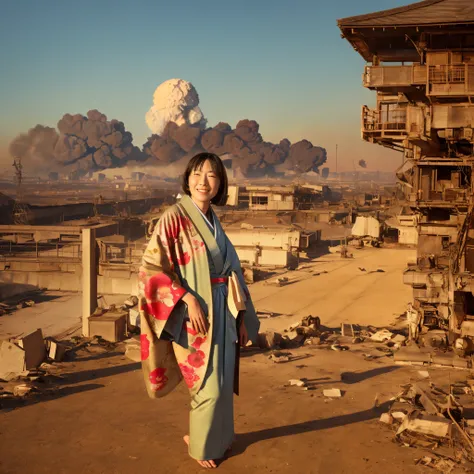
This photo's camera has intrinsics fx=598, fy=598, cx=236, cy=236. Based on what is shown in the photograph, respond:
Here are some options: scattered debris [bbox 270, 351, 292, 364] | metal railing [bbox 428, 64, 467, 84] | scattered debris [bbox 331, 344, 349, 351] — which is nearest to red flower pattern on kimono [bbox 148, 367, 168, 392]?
scattered debris [bbox 270, 351, 292, 364]

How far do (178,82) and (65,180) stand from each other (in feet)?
159

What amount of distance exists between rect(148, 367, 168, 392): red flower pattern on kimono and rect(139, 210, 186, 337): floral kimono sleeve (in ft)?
1.18

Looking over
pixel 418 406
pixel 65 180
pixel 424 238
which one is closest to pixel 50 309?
pixel 424 238

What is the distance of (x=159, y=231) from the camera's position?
5.18 meters

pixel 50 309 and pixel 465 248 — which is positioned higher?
pixel 465 248

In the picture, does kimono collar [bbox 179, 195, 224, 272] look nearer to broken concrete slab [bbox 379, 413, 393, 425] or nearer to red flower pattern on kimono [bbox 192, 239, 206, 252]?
red flower pattern on kimono [bbox 192, 239, 206, 252]

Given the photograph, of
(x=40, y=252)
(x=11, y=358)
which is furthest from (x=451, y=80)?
(x=40, y=252)

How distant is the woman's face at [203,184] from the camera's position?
536 cm

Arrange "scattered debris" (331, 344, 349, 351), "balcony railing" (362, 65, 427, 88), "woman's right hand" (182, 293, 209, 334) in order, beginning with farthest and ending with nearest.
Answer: "balcony railing" (362, 65, 427, 88) < "scattered debris" (331, 344, 349, 351) < "woman's right hand" (182, 293, 209, 334)

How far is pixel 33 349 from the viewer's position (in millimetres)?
8438

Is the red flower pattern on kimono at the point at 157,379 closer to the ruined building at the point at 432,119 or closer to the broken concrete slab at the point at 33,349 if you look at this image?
the broken concrete slab at the point at 33,349

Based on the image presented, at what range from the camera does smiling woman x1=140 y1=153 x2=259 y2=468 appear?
5102 millimetres

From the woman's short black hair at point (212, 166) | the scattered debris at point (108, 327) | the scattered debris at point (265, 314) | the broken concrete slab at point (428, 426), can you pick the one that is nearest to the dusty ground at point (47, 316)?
the scattered debris at point (265, 314)

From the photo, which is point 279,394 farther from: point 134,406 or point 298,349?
point 298,349
